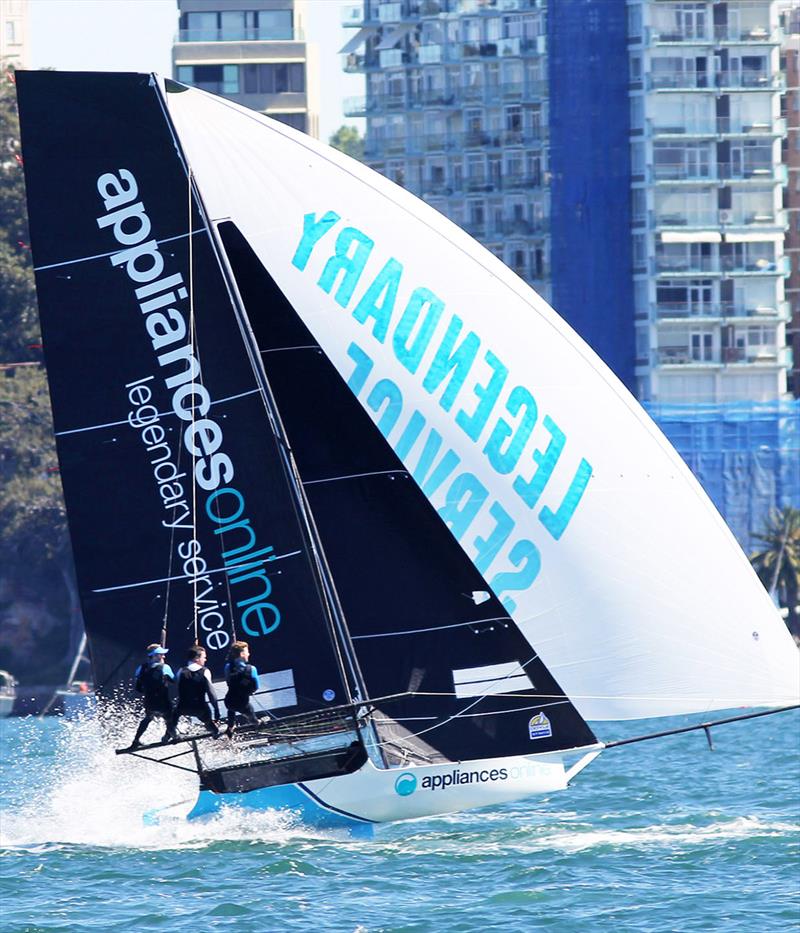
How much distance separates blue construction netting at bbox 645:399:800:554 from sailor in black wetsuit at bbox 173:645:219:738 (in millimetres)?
40075

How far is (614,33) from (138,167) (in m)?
44.7

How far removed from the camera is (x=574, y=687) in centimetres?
1523

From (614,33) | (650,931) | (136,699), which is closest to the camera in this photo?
(650,931)

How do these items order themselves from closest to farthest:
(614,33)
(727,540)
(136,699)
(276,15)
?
(727,540) → (136,699) → (614,33) → (276,15)

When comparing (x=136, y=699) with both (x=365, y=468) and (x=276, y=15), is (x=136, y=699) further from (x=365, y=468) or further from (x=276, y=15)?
(x=276, y=15)

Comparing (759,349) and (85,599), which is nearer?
(85,599)

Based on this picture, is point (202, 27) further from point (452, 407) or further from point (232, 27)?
point (452, 407)

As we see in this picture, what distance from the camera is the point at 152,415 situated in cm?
1570

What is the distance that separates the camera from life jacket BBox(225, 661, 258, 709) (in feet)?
49.9

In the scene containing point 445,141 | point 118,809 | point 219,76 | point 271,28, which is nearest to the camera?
point 118,809

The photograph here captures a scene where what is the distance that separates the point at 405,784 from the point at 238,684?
58.0 inches

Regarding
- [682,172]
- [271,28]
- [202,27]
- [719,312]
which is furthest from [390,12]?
[719,312]

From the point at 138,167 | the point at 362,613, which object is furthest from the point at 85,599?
the point at 138,167

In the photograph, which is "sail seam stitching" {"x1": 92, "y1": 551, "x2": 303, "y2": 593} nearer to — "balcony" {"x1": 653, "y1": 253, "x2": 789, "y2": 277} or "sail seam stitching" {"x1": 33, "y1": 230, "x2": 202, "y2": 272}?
"sail seam stitching" {"x1": 33, "y1": 230, "x2": 202, "y2": 272}
